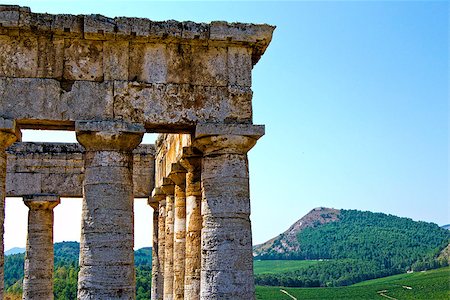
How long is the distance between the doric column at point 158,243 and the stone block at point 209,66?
10459 mm

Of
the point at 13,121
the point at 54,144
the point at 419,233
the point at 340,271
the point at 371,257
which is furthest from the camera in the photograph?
the point at 419,233

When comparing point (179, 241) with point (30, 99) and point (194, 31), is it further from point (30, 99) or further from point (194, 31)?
point (194, 31)

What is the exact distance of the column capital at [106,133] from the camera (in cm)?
1523

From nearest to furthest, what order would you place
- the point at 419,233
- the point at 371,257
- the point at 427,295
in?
1. the point at 427,295
2. the point at 371,257
3. the point at 419,233

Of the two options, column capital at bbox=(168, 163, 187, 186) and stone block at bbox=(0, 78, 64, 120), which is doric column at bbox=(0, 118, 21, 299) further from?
column capital at bbox=(168, 163, 187, 186)

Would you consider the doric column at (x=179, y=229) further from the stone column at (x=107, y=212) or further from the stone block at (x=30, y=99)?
the stone block at (x=30, y=99)

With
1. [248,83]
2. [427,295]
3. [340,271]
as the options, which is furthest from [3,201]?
[340,271]

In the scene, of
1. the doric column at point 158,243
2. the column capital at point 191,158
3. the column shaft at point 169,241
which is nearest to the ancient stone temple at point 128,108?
the column capital at point 191,158

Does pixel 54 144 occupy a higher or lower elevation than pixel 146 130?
higher

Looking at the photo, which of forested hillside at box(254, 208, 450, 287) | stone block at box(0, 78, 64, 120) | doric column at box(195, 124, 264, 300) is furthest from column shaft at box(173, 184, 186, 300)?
forested hillside at box(254, 208, 450, 287)

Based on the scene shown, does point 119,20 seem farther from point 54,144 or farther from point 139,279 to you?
point 139,279

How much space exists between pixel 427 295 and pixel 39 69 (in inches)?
3733

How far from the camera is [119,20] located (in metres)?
15.7

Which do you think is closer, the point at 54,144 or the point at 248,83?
the point at 248,83
